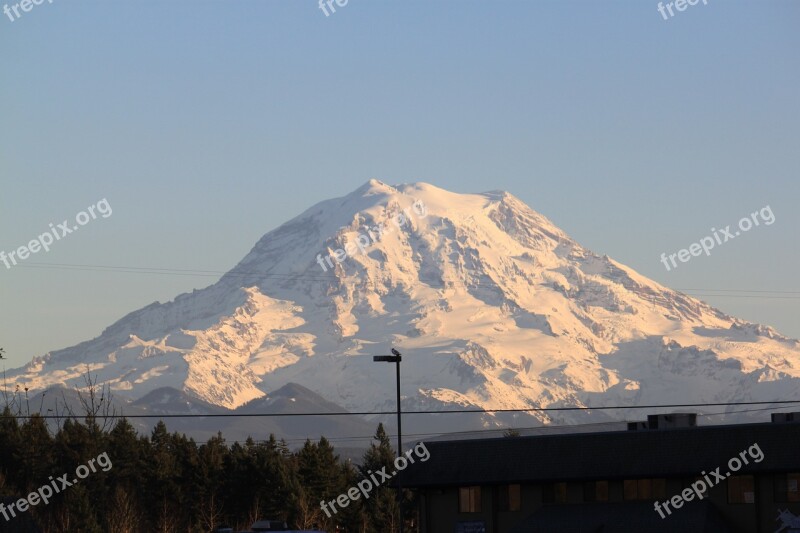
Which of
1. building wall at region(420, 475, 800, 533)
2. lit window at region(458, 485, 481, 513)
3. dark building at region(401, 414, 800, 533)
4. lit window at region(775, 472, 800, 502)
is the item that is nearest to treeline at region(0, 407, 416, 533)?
building wall at region(420, 475, 800, 533)

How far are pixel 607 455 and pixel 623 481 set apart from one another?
1.56 m

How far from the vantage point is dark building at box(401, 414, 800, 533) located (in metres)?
75.8

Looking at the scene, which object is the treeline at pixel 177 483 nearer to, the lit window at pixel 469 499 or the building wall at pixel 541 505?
the building wall at pixel 541 505

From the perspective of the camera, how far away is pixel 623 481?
81.0 m

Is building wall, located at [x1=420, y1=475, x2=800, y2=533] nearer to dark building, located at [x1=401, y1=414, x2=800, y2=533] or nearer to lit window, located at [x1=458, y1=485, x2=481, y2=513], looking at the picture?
dark building, located at [x1=401, y1=414, x2=800, y2=533]

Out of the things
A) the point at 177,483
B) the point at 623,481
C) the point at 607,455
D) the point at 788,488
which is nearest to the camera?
the point at 788,488

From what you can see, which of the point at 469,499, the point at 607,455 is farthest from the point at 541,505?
the point at 607,455

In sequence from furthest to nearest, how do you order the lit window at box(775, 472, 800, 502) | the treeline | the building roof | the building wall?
the treeline < the building roof < the building wall < the lit window at box(775, 472, 800, 502)

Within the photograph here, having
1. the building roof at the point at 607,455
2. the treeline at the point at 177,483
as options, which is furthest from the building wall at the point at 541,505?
the treeline at the point at 177,483

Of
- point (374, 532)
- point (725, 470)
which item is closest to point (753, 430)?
point (725, 470)

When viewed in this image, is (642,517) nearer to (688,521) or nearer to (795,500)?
(688,521)

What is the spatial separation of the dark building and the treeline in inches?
2319

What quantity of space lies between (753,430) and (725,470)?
239 centimetres

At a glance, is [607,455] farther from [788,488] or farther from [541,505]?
[788,488]
